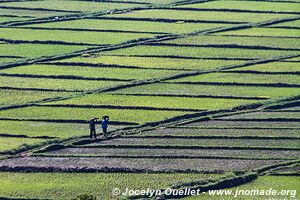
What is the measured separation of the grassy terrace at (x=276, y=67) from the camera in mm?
55906

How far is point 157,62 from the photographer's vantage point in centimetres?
5728

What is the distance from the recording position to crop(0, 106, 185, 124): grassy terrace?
160ft

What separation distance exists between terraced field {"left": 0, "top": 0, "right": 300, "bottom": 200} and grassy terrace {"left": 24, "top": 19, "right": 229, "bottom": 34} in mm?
76

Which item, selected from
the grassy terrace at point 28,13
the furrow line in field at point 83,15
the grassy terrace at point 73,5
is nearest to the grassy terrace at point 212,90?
the furrow line in field at point 83,15

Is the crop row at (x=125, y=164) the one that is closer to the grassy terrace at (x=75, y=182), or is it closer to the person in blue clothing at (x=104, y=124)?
the grassy terrace at (x=75, y=182)

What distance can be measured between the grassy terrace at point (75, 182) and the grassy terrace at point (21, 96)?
9797 millimetres

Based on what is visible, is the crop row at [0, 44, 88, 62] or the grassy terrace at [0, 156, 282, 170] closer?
the grassy terrace at [0, 156, 282, 170]

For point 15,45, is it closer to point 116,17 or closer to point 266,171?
point 116,17

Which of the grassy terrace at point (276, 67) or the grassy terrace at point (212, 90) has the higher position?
the grassy terrace at point (276, 67)

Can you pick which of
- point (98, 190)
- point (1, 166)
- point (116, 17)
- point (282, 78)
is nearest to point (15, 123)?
point (1, 166)

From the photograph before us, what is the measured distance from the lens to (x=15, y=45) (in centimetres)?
6022

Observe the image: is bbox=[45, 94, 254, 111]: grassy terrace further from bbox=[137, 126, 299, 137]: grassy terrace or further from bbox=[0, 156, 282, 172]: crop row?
bbox=[0, 156, 282, 172]: crop row

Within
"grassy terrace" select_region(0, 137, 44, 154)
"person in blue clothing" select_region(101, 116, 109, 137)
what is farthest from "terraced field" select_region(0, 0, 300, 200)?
"person in blue clothing" select_region(101, 116, 109, 137)

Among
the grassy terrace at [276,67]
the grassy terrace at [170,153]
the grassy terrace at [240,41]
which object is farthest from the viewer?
the grassy terrace at [240,41]
